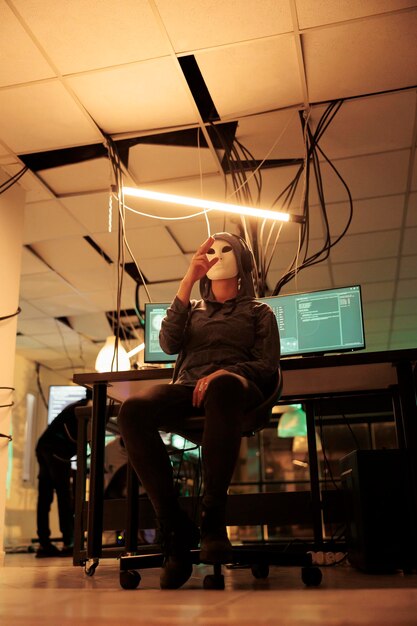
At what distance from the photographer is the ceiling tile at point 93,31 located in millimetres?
2541

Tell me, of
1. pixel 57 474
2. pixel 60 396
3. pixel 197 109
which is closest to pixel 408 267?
pixel 197 109

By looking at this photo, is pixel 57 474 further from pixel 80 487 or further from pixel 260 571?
pixel 260 571

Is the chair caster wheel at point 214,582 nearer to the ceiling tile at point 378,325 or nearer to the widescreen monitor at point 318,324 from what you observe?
the widescreen monitor at point 318,324

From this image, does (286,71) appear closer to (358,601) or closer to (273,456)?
(358,601)

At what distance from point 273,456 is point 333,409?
6186 millimetres

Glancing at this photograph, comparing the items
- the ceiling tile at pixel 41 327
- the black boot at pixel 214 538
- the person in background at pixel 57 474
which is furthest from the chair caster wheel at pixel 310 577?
the ceiling tile at pixel 41 327

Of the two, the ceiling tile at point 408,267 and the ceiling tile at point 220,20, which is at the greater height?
the ceiling tile at point 220,20

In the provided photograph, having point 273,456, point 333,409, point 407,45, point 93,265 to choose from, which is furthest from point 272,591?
point 273,456

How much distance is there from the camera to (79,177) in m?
3.96

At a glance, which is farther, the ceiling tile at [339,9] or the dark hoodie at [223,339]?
the ceiling tile at [339,9]

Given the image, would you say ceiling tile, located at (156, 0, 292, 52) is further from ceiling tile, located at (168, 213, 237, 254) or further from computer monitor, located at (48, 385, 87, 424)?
computer monitor, located at (48, 385, 87, 424)

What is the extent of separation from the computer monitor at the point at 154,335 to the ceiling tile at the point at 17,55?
1.32 meters

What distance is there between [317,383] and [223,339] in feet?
2.01

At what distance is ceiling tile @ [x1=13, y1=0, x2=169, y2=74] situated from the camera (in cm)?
254
